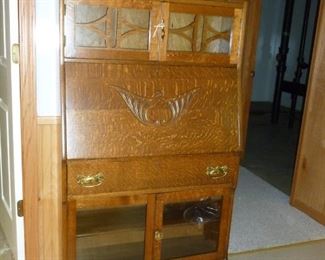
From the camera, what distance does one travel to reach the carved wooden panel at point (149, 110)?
1.44m

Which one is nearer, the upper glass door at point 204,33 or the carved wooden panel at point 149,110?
the carved wooden panel at point 149,110

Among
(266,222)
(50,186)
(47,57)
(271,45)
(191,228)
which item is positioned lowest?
(266,222)

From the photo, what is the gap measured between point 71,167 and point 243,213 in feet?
5.22

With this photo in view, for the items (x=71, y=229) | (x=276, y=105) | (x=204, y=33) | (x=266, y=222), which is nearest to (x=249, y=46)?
(x=266, y=222)

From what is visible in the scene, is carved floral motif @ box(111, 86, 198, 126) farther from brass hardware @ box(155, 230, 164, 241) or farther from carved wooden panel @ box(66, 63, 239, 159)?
brass hardware @ box(155, 230, 164, 241)

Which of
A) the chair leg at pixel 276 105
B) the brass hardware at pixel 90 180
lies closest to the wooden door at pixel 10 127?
the brass hardware at pixel 90 180

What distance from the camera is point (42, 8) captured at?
62.2 inches

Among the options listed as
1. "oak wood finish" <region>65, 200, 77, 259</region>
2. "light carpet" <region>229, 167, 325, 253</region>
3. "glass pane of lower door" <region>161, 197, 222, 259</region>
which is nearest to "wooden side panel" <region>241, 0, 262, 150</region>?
"light carpet" <region>229, 167, 325, 253</region>

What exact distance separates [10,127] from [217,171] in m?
1.03

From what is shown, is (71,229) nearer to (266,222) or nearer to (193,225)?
(193,225)

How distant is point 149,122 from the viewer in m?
1.53

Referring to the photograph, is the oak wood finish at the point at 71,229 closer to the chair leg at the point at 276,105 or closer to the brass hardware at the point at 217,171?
the brass hardware at the point at 217,171

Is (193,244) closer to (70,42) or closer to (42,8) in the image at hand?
(70,42)

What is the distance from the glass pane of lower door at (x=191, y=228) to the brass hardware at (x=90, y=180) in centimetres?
34
